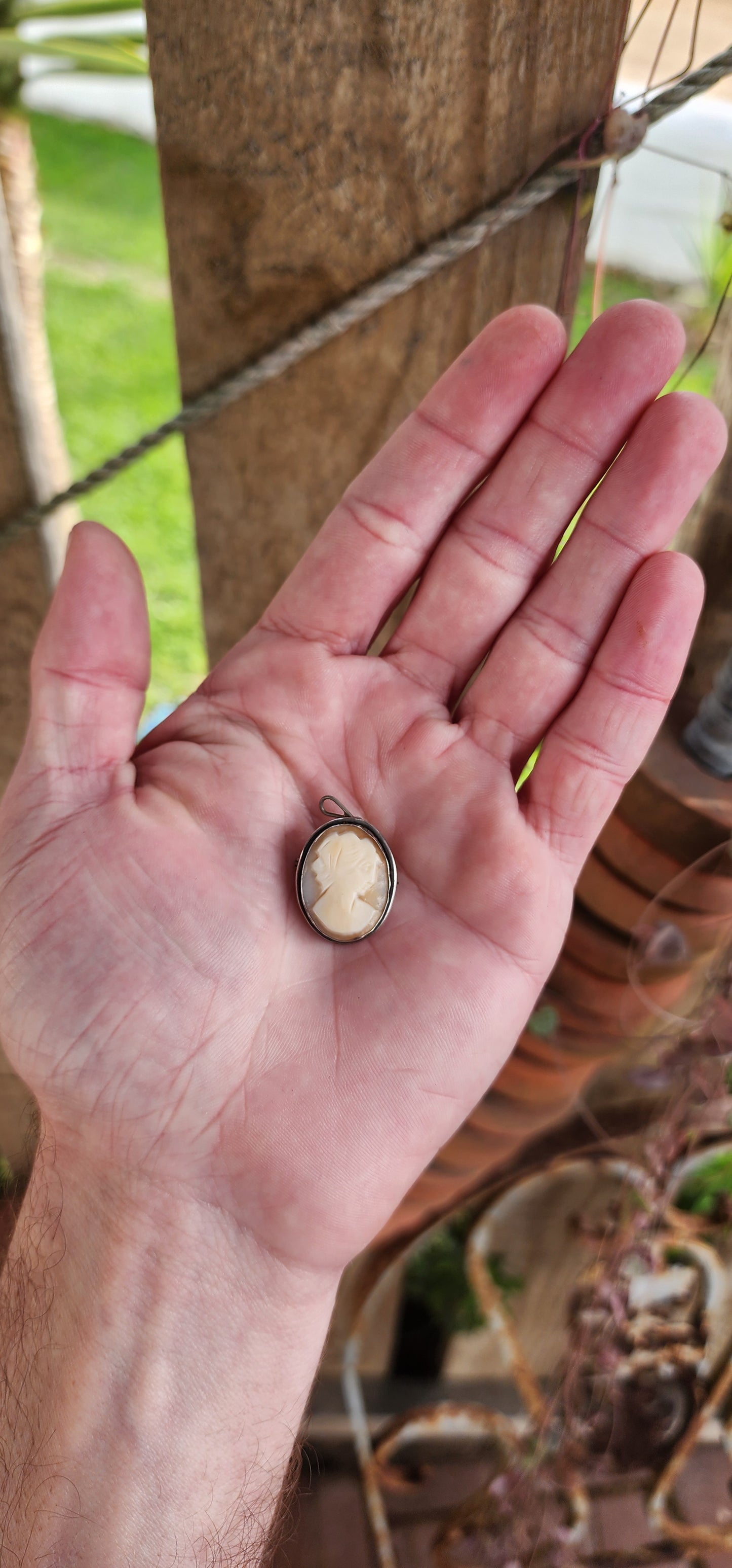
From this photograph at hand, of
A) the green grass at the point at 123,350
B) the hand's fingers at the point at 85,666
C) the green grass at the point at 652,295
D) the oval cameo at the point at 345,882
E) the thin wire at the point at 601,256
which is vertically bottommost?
the green grass at the point at 123,350

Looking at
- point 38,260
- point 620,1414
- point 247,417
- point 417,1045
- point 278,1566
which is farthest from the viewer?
point 38,260

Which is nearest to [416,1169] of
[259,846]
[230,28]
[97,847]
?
[259,846]

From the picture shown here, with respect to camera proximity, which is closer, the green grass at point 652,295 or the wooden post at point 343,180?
the wooden post at point 343,180

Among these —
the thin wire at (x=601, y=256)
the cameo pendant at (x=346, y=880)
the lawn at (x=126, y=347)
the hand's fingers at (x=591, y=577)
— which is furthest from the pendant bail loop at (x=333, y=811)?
the lawn at (x=126, y=347)

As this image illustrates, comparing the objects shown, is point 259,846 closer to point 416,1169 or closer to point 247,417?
point 416,1169

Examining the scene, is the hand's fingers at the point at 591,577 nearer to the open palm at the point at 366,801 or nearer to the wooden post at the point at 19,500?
the open palm at the point at 366,801

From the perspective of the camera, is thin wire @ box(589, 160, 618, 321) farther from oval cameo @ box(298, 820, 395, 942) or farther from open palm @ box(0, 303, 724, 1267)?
oval cameo @ box(298, 820, 395, 942)
